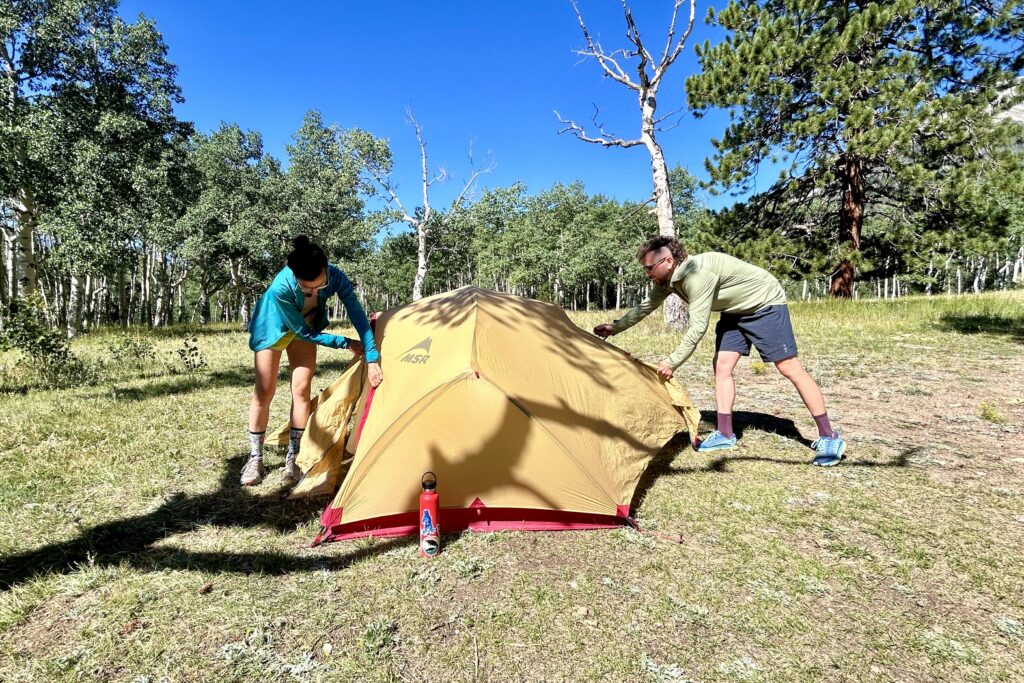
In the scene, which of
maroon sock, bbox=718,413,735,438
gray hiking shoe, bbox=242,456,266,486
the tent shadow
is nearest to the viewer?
gray hiking shoe, bbox=242,456,266,486

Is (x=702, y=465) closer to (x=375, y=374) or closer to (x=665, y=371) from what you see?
(x=665, y=371)

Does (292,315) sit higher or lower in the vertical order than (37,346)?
higher

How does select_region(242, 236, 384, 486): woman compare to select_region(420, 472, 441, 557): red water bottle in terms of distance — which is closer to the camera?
select_region(420, 472, 441, 557): red water bottle

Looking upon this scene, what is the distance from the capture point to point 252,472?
14.1 ft

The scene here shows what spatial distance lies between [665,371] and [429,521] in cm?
248

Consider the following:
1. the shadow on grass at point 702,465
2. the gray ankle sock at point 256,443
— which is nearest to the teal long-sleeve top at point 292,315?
the gray ankle sock at point 256,443

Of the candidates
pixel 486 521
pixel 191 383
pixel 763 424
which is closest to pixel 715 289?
pixel 763 424

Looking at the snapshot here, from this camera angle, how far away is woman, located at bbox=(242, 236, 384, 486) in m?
3.72

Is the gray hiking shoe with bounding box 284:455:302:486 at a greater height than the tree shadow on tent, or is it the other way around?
the gray hiking shoe with bounding box 284:455:302:486

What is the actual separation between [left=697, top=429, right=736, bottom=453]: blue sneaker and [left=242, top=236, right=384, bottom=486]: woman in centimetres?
312

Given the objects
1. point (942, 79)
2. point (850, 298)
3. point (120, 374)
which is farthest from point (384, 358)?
point (942, 79)

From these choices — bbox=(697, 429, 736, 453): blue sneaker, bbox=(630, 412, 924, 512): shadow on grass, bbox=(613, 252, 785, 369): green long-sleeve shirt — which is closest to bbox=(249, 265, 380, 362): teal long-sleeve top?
bbox=(630, 412, 924, 512): shadow on grass

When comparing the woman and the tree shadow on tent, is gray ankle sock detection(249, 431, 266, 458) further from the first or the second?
the tree shadow on tent

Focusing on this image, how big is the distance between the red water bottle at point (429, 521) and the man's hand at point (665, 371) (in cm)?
235
